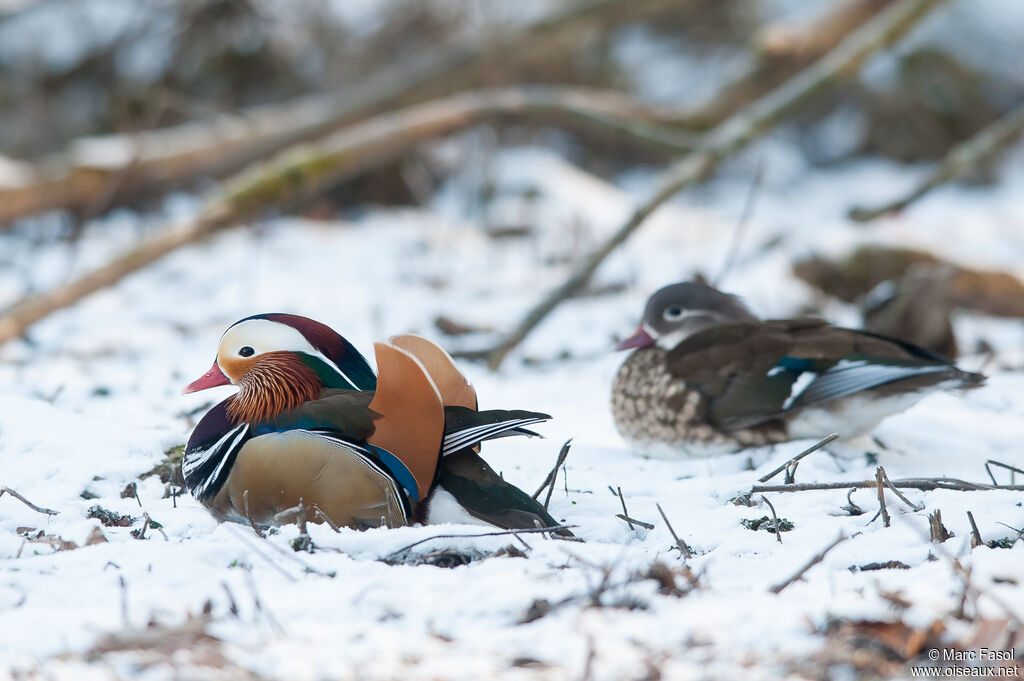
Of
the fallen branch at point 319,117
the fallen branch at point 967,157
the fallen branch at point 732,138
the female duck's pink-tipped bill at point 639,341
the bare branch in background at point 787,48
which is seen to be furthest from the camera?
the bare branch in background at point 787,48

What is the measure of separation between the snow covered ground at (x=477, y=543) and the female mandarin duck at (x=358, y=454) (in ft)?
0.34

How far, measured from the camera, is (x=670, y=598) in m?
1.87

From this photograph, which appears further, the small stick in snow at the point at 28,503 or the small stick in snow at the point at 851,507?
the small stick in snow at the point at 851,507

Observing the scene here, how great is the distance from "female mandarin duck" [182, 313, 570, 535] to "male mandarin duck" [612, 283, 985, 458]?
1.12m

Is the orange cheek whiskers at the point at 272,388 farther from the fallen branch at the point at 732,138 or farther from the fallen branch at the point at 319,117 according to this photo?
the fallen branch at the point at 319,117

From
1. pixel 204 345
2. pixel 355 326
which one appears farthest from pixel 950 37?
pixel 204 345

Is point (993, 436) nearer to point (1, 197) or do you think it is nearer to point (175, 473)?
point (175, 473)

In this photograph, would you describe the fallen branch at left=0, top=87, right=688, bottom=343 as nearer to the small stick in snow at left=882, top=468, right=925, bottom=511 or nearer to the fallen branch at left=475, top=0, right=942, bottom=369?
the fallen branch at left=475, top=0, right=942, bottom=369

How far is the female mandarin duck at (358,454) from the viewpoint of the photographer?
89.7 inches

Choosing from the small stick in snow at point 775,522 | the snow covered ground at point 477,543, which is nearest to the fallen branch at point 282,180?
the snow covered ground at point 477,543

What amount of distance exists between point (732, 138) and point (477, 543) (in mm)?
3672

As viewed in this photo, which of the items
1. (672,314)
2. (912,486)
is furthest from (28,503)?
(672,314)

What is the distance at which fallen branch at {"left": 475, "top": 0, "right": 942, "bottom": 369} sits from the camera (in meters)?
4.57

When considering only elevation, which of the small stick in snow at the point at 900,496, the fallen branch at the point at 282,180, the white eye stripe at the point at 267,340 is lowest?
the small stick in snow at the point at 900,496
